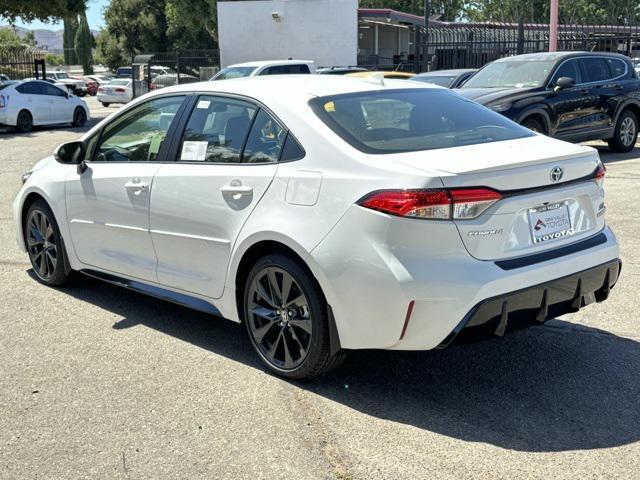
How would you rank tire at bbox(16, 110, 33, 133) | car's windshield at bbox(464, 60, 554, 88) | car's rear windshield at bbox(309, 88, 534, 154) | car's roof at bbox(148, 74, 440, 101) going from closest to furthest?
car's rear windshield at bbox(309, 88, 534, 154) → car's roof at bbox(148, 74, 440, 101) → car's windshield at bbox(464, 60, 554, 88) → tire at bbox(16, 110, 33, 133)

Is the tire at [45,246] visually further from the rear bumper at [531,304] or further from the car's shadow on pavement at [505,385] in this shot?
the rear bumper at [531,304]

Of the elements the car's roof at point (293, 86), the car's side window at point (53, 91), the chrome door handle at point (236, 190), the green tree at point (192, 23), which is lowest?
the chrome door handle at point (236, 190)

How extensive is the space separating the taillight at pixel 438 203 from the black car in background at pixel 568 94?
8780 mm

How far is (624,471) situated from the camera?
3.54 m

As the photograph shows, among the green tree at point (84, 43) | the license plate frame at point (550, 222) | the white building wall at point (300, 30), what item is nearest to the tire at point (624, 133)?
the license plate frame at point (550, 222)

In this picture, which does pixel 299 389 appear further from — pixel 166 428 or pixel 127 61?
pixel 127 61

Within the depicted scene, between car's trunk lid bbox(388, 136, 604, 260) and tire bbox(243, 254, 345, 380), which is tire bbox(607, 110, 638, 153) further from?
tire bbox(243, 254, 345, 380)

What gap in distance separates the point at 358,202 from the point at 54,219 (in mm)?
3191

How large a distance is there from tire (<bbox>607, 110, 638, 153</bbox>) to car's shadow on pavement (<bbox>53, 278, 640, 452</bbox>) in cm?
985

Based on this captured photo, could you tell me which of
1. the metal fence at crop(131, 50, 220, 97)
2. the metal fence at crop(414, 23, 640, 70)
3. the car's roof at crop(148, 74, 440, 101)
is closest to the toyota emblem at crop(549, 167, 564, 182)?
the car's roof at crop(148, 74, 440, 101)

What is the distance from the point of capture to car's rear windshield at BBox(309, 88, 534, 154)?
4457 mm

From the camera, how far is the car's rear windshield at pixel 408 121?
4457 millimetres

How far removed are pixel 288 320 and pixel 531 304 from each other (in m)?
1.31

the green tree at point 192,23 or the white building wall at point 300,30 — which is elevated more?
the green tree at point 192,23
